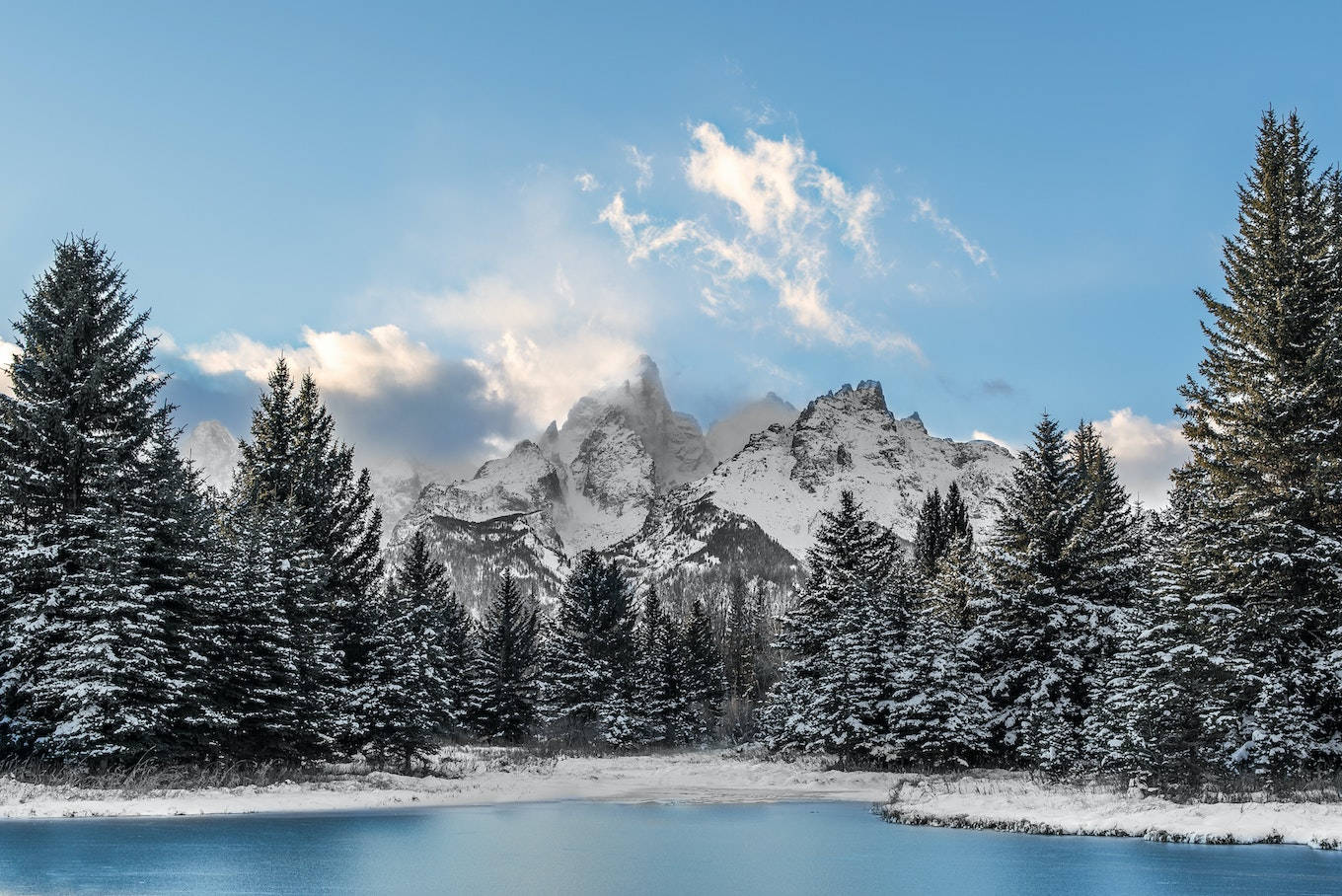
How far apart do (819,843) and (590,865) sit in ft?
18.3

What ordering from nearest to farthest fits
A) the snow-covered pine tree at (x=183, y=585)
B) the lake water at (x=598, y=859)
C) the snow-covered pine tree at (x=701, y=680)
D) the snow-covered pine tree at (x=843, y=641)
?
the lake water at (x=598, y=859) → the snow-covered pine tree at (x=183, y=585) → the snow-covered pine tree at (x=843, y=641) → the snow-covered pine tree at (x=701, y=680)

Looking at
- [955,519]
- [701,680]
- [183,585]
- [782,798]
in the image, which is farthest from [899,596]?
[701,680]

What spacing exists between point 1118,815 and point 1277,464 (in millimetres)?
12167

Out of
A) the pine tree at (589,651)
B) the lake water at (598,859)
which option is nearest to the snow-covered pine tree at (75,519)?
the lake water at (598,859)

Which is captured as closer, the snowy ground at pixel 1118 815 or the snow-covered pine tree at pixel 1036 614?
the snowy ground at pixel 1118 815

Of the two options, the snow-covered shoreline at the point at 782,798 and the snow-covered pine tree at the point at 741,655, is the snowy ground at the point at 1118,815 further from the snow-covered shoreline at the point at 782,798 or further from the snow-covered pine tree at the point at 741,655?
the snow-covered pine tree at the point at 741,655

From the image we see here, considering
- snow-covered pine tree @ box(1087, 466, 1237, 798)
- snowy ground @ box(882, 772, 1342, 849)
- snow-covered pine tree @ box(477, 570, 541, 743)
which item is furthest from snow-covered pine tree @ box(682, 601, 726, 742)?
snow-covered pine tree @ box(1087, 466, 1237, 798)

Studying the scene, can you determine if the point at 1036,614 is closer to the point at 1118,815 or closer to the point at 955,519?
the point at 1118,815

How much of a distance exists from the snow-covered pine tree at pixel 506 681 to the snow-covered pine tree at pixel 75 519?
1580 inches

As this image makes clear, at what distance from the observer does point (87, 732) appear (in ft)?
77.9

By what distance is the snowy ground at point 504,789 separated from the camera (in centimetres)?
2153

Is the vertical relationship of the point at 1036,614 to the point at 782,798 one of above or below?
above

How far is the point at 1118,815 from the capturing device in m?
20.3

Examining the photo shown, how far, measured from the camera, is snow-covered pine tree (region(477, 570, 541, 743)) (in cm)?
6638
